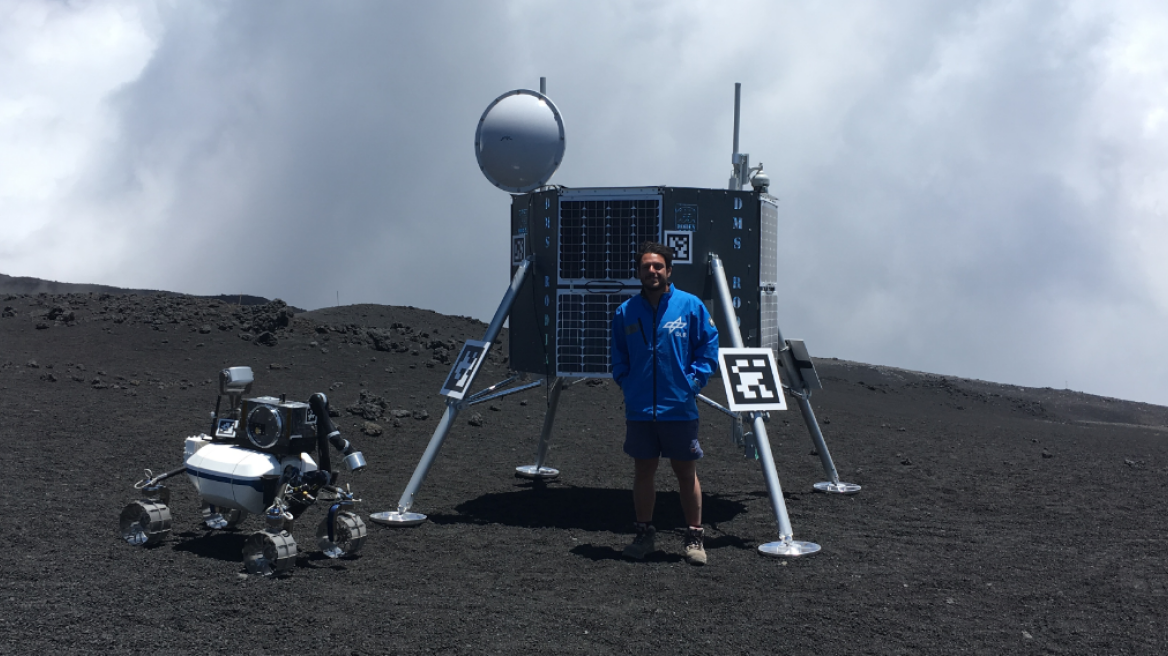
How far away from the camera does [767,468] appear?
26.9 feet

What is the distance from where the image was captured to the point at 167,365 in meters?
19.1

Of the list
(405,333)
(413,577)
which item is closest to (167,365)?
(405,333)

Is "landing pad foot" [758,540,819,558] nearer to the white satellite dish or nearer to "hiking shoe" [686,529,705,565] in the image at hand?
"hiking shoe" [686,529,705,565]

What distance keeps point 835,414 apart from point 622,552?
1175 centimetres

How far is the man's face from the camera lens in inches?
295

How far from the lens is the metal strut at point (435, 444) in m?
8.80

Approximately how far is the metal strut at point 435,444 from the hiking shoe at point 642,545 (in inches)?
83.0

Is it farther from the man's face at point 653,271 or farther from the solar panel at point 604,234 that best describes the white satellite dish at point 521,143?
the man's face at point 653,271

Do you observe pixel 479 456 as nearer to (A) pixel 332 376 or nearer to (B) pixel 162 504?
(B) pixel 162 504

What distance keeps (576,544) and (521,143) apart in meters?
3.94

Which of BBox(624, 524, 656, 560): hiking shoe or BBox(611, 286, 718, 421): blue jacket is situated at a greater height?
BBox(611, 286, 718, 421): blue jacket

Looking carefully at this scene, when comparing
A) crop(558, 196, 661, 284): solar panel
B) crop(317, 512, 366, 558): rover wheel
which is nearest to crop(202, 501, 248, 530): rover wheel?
crop(317, 512, 366, 558): rover wheel

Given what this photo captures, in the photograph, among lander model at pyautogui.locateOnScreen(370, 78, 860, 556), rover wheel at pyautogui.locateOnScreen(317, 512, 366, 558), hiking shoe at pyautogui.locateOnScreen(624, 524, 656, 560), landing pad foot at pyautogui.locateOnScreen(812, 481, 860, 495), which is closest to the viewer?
rover wheel at pyautogui.locateOnScreen(317, 512, 366, 558)

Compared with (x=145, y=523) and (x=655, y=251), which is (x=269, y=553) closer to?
(x=145, y=523)
